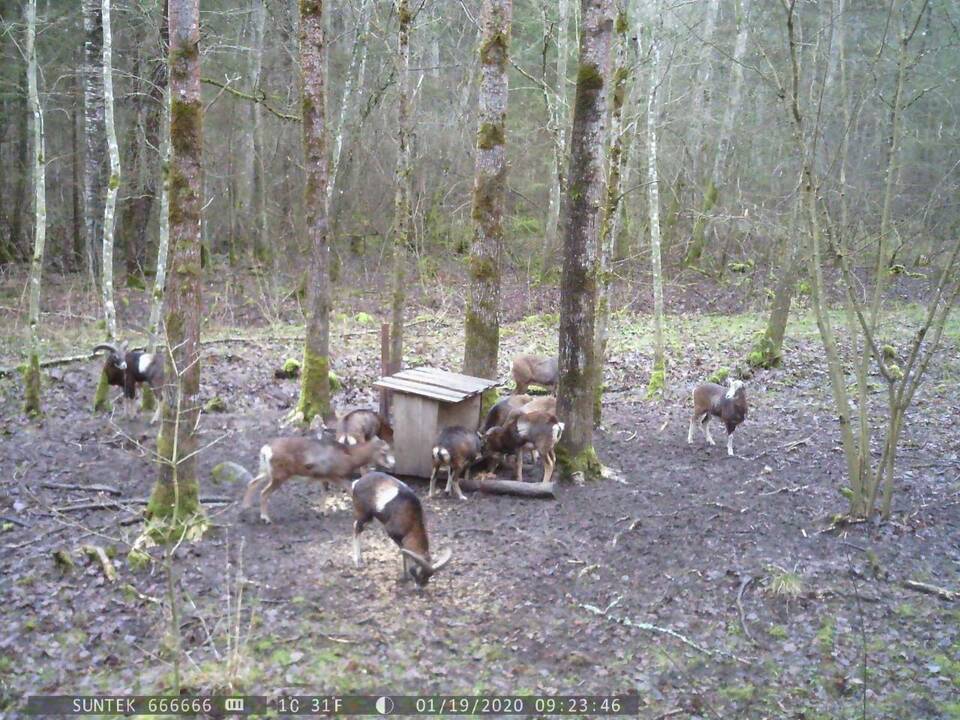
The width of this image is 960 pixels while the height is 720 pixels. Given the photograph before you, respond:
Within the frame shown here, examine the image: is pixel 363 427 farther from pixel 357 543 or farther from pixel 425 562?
pixel 425 562

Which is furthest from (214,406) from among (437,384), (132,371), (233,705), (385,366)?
(233,705)

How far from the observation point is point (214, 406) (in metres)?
11.9

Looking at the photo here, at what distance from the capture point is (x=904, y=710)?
522 cm

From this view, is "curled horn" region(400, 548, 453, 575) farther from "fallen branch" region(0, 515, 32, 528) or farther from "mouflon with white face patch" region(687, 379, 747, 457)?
"mouflon with white face patch" region(687, 379, 747, 457)

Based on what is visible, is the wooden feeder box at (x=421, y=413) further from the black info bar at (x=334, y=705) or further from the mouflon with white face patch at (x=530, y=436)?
the black info bar at (x=334, y=705)

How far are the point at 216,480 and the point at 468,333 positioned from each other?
11.9ft

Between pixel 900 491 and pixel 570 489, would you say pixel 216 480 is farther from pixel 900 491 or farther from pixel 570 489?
pixel 900 491

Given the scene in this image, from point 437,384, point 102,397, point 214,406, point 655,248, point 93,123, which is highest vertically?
point 93,123

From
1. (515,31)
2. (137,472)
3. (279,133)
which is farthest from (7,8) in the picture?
(137,472)

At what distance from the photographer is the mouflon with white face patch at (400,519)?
6801 mm

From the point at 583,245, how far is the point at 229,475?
462cm

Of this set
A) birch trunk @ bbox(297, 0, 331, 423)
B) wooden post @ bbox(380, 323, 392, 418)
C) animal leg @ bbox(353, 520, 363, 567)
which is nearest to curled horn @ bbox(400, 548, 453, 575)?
animal leg @ bbox(353, 520, 363, 567)

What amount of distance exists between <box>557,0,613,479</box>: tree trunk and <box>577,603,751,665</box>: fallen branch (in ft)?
9.48

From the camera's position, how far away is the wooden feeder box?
31.2ft
